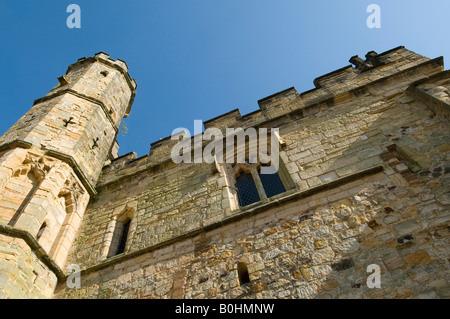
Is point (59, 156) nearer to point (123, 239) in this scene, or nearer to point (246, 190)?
point (123, 239)

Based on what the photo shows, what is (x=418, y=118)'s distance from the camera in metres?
5.39

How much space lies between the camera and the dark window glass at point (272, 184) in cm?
570

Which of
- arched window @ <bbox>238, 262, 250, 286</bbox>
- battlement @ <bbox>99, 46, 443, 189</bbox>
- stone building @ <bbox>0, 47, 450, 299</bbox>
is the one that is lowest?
arched window @ <bbox>238, 262, 250, 286</bbox>

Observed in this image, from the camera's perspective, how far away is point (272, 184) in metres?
5.86

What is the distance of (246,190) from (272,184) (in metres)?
0.46

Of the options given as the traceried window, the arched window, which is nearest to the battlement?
the traceried window

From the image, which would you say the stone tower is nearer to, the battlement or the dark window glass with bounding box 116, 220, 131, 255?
the dark window glass with bounding box 116, 220, 131, 255

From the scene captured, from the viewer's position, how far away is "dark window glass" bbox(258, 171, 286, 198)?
18.7ft

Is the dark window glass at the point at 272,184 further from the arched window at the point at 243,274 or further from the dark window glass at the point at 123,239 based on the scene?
the dark window glass at the point at 123,239

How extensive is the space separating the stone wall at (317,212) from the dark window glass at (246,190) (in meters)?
0.36

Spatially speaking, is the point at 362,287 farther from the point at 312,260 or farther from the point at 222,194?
the point at 222,194

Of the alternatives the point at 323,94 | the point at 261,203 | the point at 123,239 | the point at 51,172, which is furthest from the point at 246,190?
the point at 51,172

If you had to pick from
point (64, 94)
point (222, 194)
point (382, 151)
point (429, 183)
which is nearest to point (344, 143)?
point (382, 151)

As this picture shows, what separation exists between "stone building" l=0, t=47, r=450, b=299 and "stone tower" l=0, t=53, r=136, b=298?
0.03 meters
